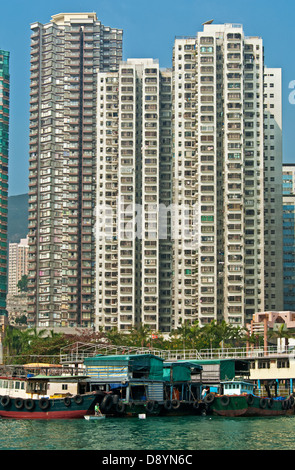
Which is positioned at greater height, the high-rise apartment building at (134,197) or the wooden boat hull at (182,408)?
the high-rise apartment building at (134,197)

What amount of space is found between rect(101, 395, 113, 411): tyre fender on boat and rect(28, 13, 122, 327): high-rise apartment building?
88.5 metres

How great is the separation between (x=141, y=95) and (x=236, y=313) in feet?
157

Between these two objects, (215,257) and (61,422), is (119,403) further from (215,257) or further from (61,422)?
(215,257)

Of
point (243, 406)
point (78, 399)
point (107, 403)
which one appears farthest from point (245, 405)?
point (78, 399)

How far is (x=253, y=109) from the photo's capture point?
143000 mm

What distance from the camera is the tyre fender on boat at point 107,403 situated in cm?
6303

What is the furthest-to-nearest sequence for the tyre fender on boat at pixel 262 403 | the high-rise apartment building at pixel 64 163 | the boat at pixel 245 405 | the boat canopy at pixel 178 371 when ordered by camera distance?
the high-rise apartment building at pixel 64 163 → the boat canopy at pixel 178 371 → the tyre fender on boat at pixel 262 403 → the boat at pixel 245 405

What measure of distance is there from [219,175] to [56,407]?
283ft

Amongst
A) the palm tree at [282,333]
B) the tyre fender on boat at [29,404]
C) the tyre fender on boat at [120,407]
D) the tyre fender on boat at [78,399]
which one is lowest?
the tyre fender on boat at [120,407]

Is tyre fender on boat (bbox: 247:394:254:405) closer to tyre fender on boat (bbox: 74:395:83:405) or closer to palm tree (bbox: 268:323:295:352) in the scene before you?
tyre fender on boat (bbox: 74:395:83:405)

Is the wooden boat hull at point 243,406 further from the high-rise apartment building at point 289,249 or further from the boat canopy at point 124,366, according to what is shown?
the high-rise apartment building at point 289,249

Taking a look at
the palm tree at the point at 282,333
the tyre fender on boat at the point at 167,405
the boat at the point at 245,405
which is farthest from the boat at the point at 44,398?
the palm tree at the point at 282,333

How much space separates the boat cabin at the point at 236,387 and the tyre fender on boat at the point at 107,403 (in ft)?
47.0
